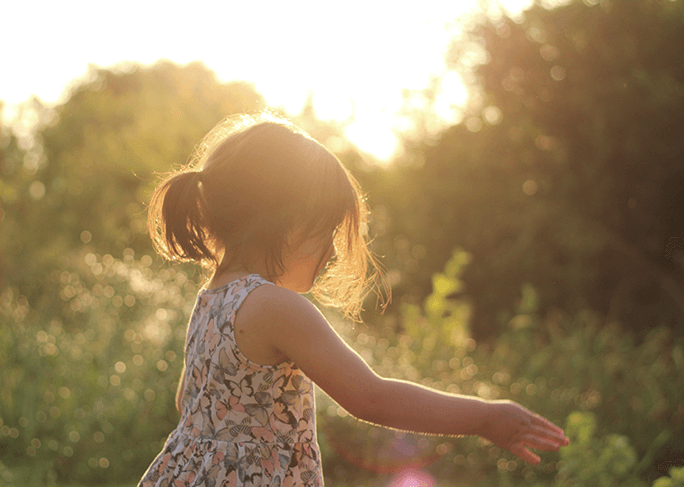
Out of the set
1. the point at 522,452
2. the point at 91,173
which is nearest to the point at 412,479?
the point at 522,452

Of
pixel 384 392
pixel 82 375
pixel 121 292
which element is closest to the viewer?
pixel 384 392

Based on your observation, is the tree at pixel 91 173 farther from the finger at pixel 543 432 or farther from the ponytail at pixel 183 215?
the finger at pixel 543 432

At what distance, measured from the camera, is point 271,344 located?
4.77 ft

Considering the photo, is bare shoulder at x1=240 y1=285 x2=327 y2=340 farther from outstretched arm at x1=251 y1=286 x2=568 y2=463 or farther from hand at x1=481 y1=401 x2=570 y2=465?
hand at x1=481 y1=401 x2=570 y2=465

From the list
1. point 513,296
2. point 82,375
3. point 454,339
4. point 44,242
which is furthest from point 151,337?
point 44,242

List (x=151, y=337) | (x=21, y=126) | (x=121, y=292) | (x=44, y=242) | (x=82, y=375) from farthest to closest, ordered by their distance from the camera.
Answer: (x=21, y=126), (x=44, y=242), (x=121, y=292), (x=151, y=337), (x=82, y=375)

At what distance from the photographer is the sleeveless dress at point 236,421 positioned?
1.52 metres

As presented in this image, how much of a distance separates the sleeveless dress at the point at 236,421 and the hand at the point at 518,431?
1.59 ft

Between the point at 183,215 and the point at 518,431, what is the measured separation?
103cm

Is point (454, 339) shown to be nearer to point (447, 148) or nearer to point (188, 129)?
point (447, 148)

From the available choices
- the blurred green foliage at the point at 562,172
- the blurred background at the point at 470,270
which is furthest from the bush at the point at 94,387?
the blurred green foliage at the point at 562,172

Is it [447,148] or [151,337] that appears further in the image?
[447,148]

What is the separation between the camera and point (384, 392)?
1.40m

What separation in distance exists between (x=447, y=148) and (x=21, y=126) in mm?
9807
